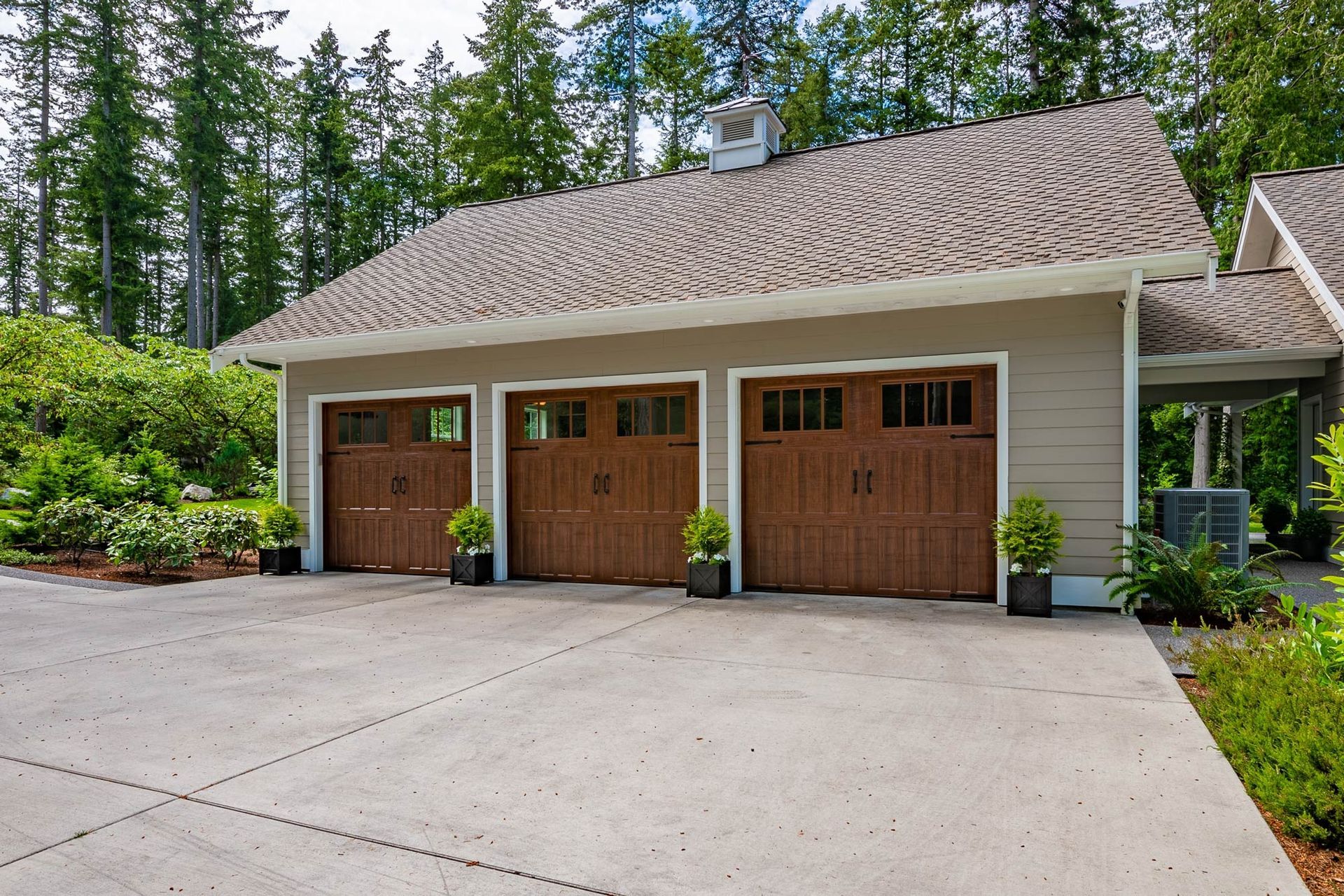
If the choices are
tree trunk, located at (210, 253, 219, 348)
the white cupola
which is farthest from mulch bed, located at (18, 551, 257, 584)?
tree trunk, located at (210, 253, 219, 348)

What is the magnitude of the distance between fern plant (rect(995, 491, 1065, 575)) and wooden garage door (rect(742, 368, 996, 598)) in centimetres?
45

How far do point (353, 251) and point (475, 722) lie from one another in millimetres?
25936

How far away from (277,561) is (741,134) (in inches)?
299

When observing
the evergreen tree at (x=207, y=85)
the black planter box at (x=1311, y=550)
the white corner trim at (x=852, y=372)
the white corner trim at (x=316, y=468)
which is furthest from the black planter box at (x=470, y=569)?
the evergreen tree at (x=207, y=85)

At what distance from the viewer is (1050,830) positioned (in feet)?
8.00

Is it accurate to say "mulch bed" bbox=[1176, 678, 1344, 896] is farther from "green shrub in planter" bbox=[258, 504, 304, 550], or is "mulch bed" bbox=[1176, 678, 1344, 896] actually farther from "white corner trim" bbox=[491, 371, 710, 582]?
"green shrub in planter" bbox=[258, 504, 304, 550]

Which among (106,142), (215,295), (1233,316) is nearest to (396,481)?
(1233,316)

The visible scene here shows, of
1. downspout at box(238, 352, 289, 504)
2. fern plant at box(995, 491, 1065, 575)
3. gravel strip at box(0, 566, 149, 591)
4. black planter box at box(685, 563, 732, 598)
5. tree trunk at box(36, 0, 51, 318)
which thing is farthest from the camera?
tree trunk at box(36, 0, 51, 318)

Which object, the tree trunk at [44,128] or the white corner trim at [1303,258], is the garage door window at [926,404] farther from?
the tree trunk at [44,128]

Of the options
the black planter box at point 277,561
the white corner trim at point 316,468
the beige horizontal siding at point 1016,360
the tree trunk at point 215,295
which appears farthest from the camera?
the tree trunk at point 215,295

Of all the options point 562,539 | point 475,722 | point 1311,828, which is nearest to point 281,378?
point 562,539

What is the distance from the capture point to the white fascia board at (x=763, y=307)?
5449mm

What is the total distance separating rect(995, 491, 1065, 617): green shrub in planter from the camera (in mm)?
5742

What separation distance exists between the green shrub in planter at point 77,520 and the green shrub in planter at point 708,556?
23.2ft
